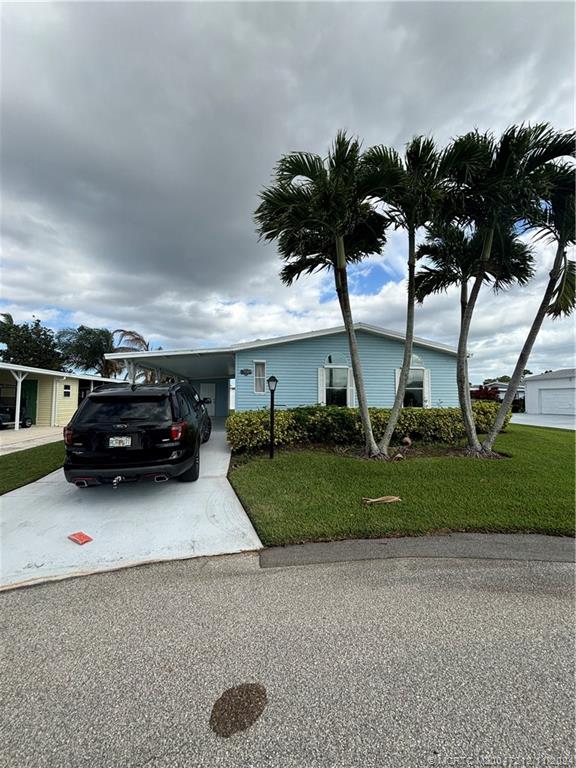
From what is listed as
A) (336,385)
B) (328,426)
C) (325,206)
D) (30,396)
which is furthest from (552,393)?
(30,396)

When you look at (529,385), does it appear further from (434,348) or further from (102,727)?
(102,727)

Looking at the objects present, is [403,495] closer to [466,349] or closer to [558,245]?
[466,349]

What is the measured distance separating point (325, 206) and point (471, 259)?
4.10 metres

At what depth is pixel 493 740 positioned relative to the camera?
Answer: 5.14 feet

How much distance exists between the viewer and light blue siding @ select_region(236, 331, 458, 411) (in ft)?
36.0

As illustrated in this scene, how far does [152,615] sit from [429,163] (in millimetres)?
8003

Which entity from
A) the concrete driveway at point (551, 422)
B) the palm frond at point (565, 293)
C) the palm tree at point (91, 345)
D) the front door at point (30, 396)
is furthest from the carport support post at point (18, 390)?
the concrete driveway at point (551, 422)

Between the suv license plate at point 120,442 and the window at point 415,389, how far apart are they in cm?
947

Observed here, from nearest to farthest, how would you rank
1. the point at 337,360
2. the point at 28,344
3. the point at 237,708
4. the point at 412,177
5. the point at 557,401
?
the point at 237,708
the point at 412,177
the point at 337,360
the point at 557,401
the point at 28,344

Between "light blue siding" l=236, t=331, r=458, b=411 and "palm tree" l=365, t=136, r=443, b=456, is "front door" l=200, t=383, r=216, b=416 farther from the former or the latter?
"palm tree" l=365, t=136, r=443, b=456

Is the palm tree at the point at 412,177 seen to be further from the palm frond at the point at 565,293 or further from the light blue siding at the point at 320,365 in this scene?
the light blue siding at the point at 320,365

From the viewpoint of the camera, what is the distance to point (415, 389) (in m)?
11.9

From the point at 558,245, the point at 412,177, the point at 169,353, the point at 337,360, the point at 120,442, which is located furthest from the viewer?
the point at 337,360

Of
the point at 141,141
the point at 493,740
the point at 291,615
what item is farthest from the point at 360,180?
the point at 493,740
